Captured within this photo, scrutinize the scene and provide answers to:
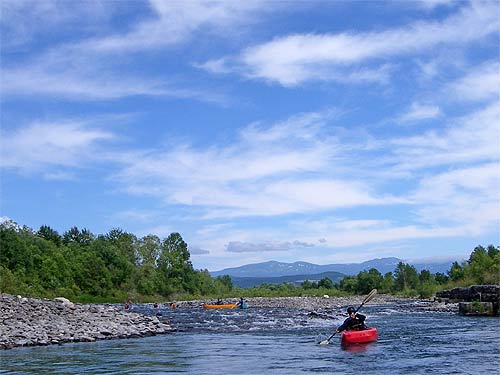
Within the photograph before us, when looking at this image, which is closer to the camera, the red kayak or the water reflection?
the water reflection

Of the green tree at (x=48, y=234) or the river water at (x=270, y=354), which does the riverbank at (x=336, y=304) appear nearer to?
the river water at (x=270, y=354)

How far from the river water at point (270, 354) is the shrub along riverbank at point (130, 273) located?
3210 centimetres

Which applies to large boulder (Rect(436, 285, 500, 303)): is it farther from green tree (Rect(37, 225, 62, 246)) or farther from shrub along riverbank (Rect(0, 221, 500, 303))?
green tree (Rect(37, 225, 62, 246))

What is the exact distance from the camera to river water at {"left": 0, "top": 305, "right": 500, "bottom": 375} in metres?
18.2

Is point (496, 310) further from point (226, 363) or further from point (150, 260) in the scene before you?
point (150, 260)

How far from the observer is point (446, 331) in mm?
29922

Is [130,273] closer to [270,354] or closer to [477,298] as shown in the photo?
[477,298]

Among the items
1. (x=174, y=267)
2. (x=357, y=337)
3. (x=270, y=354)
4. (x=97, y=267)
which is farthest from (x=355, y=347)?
(x=174, y=267)

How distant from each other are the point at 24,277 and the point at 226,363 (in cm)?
5576

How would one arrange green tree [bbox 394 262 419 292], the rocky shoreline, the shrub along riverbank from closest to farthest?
the rocky shoreline < the shrub along riverbank < green tree [bbox 394 262 419 292]

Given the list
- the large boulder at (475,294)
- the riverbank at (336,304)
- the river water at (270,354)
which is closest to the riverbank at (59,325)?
the river water at (270,354)

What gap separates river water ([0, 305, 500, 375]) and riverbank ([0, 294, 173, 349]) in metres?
1.08

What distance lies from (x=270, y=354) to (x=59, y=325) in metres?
12.1

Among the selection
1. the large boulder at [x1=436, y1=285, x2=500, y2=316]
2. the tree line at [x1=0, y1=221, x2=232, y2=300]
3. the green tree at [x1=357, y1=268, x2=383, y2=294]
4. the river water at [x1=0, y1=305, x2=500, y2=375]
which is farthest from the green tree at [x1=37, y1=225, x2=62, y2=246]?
the river water at [x1=0, y1=305, x2=500, y2=375]
